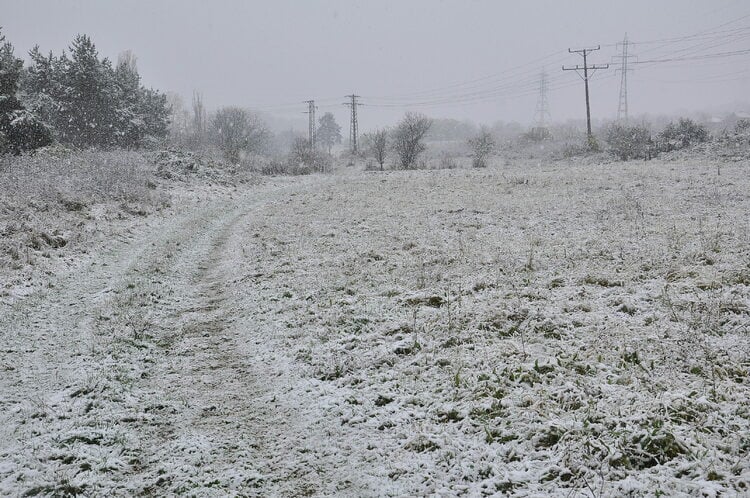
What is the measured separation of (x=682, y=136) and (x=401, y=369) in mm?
41962

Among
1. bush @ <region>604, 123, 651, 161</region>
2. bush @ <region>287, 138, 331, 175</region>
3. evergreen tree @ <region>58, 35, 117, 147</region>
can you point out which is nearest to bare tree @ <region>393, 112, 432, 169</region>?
bush @ <region>287, 138, 331, 175</region>

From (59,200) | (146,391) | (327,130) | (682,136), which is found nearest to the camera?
(146,391)

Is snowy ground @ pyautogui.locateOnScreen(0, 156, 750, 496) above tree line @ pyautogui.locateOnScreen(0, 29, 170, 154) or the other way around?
the other way around

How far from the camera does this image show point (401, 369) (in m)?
6.18

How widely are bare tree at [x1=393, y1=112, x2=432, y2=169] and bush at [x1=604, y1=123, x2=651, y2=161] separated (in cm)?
1711

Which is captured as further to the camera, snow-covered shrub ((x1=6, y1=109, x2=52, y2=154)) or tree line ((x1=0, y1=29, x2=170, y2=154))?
tree line ((x1=0, y1=29, x2=170, y2=154))

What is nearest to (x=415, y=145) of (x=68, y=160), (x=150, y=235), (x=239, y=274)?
(x=68, y=160)

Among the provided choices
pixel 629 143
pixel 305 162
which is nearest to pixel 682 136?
pixel 629 143

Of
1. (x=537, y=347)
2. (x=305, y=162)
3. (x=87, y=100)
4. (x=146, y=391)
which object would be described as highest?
(x=87, y=100)

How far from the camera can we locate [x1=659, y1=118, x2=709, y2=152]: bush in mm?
35969

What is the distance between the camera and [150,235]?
15758 millimetres

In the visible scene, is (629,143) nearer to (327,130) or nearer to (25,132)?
(25,132)

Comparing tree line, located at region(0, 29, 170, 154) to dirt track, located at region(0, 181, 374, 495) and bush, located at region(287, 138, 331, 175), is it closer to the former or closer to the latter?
bush, located at region(287, 138, 331, 175)

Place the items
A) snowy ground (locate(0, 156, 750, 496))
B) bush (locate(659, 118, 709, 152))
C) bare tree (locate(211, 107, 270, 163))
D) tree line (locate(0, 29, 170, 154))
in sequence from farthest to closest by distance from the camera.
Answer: bare tree (locate(211, 107, 270, 163))
tree line (locate(0, 29, 170, 154))
bush (locate(659, 118, 709, 152))
snowy ground (locate(0, 156, 750, 496))
